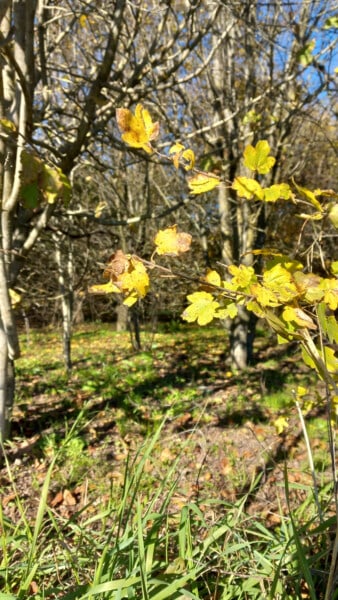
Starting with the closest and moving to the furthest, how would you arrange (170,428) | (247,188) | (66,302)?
1. (247,188)
2. (170,428)
3. (66,302)

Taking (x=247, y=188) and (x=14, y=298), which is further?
(x=14, y=298)

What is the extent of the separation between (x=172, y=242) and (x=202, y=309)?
0.19 m

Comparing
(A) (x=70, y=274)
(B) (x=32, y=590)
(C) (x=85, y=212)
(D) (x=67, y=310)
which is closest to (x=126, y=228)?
(A) (x=70, y=274)

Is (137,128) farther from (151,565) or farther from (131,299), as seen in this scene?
(151,565)

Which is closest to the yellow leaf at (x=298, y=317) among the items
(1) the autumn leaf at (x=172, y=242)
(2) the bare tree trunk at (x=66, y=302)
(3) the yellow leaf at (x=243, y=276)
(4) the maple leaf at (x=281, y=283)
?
(4) the maple leaf at (x=281, y=283)

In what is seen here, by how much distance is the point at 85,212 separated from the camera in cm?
315

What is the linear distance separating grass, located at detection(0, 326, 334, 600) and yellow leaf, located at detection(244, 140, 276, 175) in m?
0.72

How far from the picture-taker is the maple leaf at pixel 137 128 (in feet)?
Answer: 3.09

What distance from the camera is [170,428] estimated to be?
3.70m

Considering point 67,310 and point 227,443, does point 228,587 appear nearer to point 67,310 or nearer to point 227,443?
point 227,443

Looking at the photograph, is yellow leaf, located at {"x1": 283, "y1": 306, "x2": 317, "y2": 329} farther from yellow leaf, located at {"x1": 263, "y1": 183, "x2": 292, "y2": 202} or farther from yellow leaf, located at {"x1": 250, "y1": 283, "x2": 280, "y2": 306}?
yellow leaf, located at {"x1": 263, "y1": 183, "x2": 292, "y2": 202}

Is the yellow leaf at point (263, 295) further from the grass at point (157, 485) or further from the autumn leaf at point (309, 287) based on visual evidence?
the grass at point (157, 485)

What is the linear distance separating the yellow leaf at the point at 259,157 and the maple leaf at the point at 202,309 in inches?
14.1

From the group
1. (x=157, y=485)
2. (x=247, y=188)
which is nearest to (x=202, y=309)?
(x=247, y=188)
